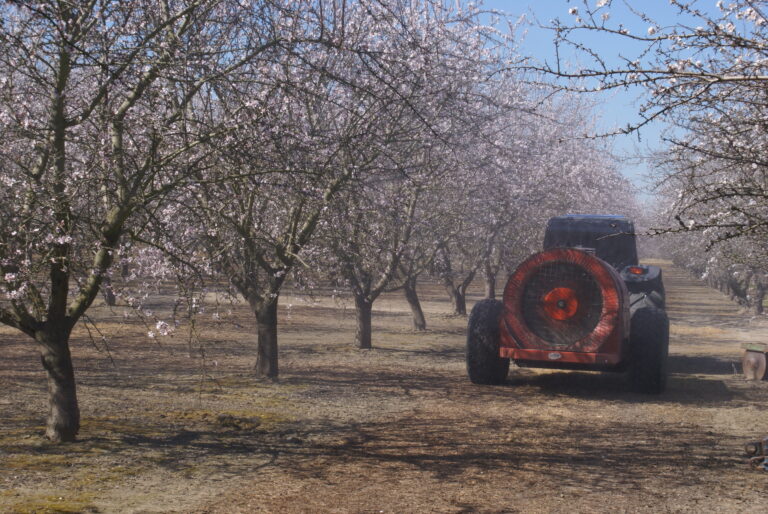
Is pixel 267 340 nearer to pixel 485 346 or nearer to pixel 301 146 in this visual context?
pixel 485 346

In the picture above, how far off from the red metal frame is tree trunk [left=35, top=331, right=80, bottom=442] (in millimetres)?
5607

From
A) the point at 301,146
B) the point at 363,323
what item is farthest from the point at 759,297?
the point at 301,146

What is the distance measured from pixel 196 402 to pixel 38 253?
3.68 metres

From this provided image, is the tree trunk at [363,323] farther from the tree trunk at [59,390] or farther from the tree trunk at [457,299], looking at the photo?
the tree trunk at [59,390]

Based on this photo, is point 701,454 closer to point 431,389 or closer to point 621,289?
point 621,289

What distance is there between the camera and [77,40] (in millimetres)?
6289

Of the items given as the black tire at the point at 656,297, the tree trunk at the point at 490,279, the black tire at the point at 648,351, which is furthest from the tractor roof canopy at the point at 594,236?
the tree trunk at the point at 490,279

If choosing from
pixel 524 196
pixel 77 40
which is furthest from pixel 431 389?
pixel 524 196

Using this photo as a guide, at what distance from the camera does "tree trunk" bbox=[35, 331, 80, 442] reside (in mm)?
7270

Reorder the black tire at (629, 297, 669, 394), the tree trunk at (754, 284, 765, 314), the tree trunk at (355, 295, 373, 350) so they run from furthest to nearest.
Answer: the tree trunk at (754, 284, 765, 314) → the tree trunk at (355, 295, 373, 350) → the black tire at (629, 297, 669, 394)

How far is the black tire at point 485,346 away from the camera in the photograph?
37.3 ft

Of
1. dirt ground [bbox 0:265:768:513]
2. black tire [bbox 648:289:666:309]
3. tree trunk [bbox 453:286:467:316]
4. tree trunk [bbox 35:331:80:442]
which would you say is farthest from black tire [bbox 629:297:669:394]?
tree trunk [bbox 453:286:467:316]

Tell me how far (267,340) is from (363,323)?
4892 millimetres

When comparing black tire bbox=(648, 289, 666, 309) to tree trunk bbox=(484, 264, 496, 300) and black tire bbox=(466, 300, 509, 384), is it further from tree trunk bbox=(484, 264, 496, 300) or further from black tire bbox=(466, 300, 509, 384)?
tree trunk bbox=(484, 264, 496, 300)
